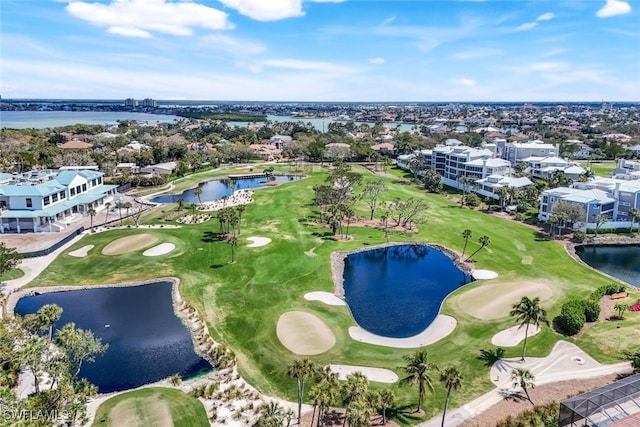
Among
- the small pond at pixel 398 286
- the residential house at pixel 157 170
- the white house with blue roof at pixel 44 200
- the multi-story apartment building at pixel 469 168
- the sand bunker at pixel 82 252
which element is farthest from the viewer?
the residential house at pixel 157 170

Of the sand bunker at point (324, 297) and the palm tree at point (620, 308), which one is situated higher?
the palm tree at point (620, 308)

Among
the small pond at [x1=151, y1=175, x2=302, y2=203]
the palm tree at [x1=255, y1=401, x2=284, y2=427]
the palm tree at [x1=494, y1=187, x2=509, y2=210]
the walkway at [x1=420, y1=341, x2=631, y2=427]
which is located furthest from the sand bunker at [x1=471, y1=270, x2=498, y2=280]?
the small pond at [x1=151, y1=175, x2=302, y2=203]

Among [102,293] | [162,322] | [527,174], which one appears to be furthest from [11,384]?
[527,174]

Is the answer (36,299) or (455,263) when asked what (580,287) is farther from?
(36,299)

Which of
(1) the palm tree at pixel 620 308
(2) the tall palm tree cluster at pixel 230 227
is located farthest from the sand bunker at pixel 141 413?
(1) the palm tree at pixel 620 308

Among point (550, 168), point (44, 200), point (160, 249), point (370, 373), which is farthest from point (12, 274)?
point (550, 168)

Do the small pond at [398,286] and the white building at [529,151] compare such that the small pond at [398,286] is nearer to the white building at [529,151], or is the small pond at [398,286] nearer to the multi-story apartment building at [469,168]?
the multi-story apartment building at [469,168]

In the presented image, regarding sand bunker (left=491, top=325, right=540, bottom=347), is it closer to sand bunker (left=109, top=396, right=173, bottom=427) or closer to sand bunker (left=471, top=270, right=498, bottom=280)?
sand bunker (left=471, top=270, right=498, bottom=280)
